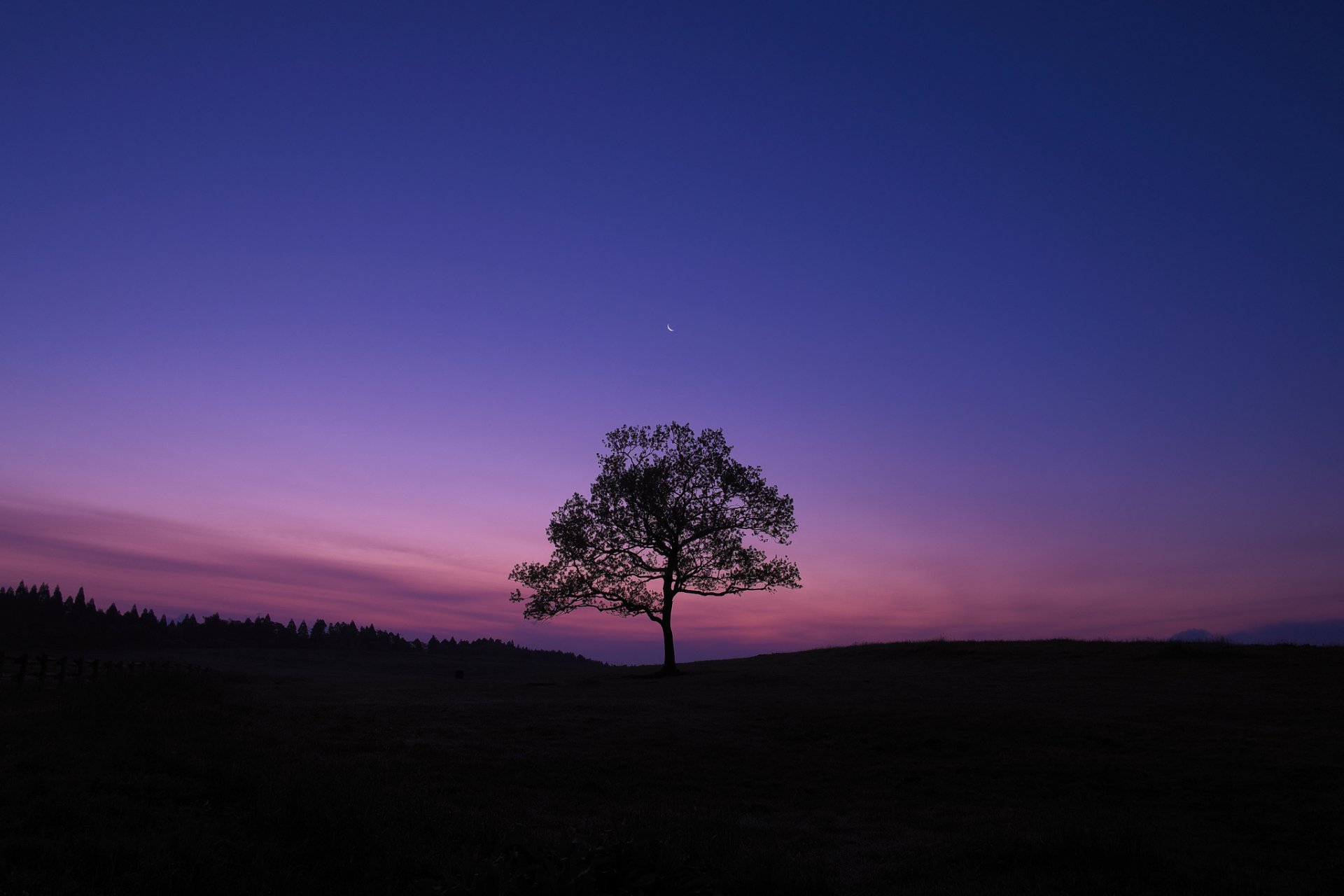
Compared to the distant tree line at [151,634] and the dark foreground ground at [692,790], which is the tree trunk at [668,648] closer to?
the dark foreground ground at [692,790]

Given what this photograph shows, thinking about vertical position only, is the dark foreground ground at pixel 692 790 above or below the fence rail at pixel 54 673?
below

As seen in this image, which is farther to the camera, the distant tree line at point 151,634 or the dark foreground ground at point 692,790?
the distant tree line at point 151,634

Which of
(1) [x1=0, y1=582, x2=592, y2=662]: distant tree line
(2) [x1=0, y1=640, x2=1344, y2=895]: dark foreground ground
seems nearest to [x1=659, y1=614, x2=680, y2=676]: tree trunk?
(2) [x1=0, y1=640, x2=1344, y2=895]: dark foreground ground

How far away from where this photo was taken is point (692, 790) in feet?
54.7

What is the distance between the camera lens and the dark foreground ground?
31.0 ft

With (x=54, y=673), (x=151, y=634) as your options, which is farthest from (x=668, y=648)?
(x=151, y=634)

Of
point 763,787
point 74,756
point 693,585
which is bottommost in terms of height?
point 763,787

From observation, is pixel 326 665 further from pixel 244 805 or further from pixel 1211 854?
pixel 1211 854

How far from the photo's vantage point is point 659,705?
29.0 meters

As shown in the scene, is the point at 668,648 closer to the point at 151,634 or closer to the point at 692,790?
the point at 692,790

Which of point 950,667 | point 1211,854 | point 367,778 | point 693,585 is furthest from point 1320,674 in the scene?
point 367,778

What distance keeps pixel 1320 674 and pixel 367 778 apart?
33.6 m

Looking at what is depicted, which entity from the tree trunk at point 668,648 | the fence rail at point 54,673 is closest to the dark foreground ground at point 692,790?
the fence rail at point 54,673

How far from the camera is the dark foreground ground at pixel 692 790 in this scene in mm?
9445
